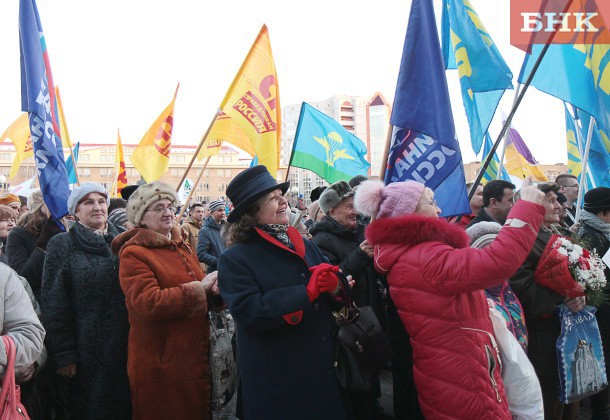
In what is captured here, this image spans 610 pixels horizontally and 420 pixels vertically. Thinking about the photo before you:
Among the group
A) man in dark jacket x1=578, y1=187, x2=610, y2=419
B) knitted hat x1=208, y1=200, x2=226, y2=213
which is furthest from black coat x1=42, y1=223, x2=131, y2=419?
knitted hat x1=208, y1=200, x2=226, y2=213

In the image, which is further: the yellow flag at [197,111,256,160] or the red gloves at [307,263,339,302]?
the yellow flag at [197,111,256,160]

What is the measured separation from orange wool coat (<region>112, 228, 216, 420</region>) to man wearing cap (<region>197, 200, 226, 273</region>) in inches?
172

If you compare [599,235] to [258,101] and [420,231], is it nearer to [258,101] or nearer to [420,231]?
[420,231]

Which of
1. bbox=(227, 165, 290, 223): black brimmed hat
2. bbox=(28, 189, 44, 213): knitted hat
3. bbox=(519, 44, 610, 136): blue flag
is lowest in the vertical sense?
bbox=(28, 189, 44, 213): knitted hat

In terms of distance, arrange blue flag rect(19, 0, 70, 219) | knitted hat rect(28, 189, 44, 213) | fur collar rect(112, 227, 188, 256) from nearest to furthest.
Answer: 1. fur collar rect(112, 227, 188, 256)
2. blue flag rect(19, 0, 70, 219)
3. knitted hat rect(28, 189, 44, 213)

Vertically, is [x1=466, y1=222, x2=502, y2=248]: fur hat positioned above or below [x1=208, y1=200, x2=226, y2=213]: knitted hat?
above

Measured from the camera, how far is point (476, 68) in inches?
199

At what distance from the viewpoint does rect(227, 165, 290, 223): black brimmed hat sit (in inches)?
110

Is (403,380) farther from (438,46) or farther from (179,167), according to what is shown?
(179,167)

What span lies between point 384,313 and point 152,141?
5.32 m

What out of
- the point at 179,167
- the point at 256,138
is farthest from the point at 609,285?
the point at 179,167

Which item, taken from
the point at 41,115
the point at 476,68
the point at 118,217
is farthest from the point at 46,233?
the point at 476,68

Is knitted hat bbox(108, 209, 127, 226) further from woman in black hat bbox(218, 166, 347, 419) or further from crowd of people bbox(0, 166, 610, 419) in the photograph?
woman in black hat bbox(218, 166, 347, 419)

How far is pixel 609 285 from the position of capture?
4207 millimetres
